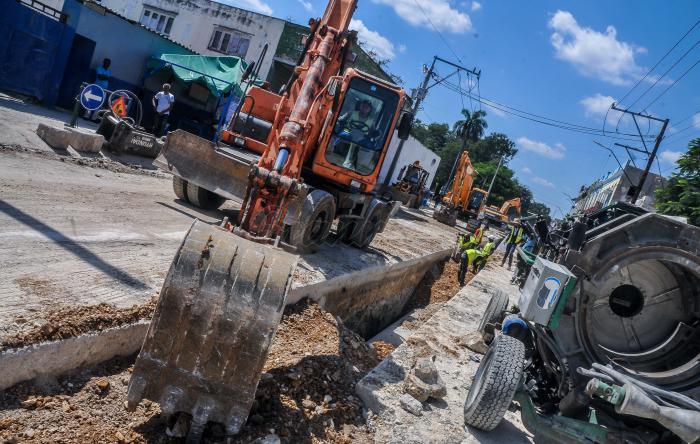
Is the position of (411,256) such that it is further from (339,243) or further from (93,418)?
(93,418)

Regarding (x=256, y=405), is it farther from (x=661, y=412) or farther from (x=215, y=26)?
(x=215, y=26)

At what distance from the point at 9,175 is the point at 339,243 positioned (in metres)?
5.36

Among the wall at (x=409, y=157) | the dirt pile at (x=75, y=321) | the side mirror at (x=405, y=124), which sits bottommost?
A: the dirt pile at (x=75, y=321)

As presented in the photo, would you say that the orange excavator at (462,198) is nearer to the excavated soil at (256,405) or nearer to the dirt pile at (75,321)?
the excavated soil at (256,405)

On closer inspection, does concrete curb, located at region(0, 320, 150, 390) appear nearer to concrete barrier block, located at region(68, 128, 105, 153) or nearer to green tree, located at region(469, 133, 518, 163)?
concrete barrier block, located at region(68, 128, 105, 153)

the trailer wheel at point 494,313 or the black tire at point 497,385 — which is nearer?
the black tire at point 497,385

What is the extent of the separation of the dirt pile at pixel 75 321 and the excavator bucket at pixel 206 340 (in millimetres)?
653

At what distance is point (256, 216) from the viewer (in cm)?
495

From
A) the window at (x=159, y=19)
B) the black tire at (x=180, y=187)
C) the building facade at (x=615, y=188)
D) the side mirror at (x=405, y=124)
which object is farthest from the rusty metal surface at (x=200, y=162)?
the building facade at (x=615, y=188)

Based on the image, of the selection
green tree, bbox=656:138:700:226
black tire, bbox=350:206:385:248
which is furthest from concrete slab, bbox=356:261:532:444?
green tree, bbox=656:138:700:226

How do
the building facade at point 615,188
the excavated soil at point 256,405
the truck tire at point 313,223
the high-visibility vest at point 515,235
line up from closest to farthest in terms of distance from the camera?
the excavated soil at point 256,405, the truck tire at point 313,223, the high-visibility vest at point 515,235, the building facade at point 615,188

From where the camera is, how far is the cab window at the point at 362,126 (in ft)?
28.7

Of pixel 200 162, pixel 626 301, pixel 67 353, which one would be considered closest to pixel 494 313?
pixel 626 301

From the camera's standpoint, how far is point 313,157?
8.67 meters
